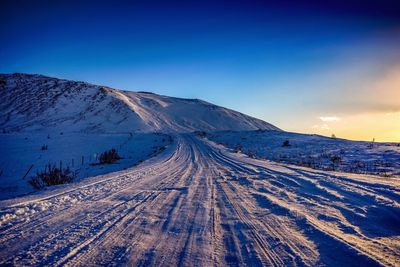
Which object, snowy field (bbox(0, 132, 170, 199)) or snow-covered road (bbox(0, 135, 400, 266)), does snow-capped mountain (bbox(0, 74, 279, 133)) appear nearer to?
snowy field (bbox(0, 132, 170, 199))

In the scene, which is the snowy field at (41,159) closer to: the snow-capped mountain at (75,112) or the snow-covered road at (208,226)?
the snow-covered road at (208,226)

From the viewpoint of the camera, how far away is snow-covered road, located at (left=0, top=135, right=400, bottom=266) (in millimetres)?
2906

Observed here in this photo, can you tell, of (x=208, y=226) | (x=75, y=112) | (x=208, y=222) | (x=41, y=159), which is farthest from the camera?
(x=75, y=112)

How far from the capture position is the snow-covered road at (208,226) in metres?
2.91

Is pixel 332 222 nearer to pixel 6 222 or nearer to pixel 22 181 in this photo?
pixel 6 222

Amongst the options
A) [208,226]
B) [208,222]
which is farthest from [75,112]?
[208,226]

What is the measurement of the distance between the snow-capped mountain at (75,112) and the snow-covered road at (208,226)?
42.2m

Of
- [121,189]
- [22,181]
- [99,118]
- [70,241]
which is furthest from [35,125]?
[70,241]

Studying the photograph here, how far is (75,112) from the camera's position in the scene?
53.4 m

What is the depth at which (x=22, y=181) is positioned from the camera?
36.8 feet

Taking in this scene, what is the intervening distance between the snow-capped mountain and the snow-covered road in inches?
1663

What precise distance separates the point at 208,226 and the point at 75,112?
56.5m

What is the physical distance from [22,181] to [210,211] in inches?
412

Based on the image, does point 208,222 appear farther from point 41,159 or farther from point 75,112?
point 75,112
